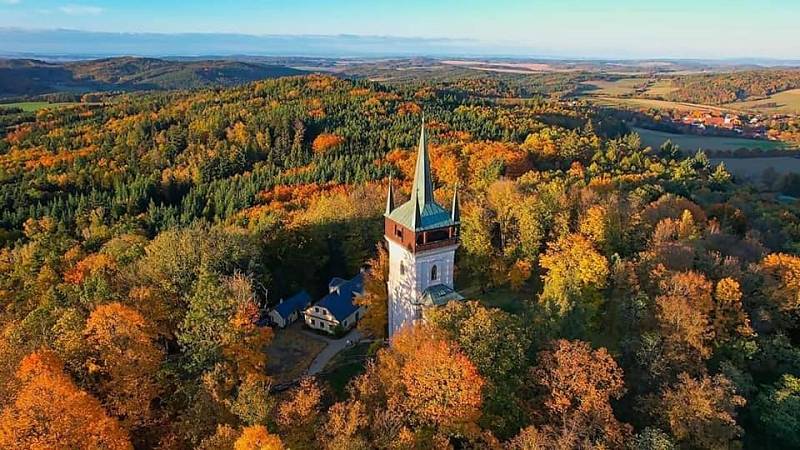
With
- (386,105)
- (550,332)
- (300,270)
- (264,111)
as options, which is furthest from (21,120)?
(550,332)

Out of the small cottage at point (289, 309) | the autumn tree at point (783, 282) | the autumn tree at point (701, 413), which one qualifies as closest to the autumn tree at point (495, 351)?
the autumn tree at point (701, 413)

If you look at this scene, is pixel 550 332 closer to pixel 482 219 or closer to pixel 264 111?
pixel 482 219

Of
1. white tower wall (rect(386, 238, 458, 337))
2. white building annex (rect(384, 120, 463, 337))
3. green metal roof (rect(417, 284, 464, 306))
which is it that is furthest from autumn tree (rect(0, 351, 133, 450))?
white building annex (rect(384, 120, 463, 337))

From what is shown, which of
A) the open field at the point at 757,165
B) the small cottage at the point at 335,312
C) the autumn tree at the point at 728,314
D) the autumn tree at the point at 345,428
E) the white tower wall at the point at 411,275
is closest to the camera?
the autumn tree at the point at 345,428

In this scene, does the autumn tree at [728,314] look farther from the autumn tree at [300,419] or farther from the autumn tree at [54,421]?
the autumn tree at [54,421]

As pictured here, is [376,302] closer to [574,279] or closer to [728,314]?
[574,279]

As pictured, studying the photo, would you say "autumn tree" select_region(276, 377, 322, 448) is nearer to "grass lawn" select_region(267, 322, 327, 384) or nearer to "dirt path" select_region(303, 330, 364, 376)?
"grass lawn" select_region(267, 322, 327, 384)
